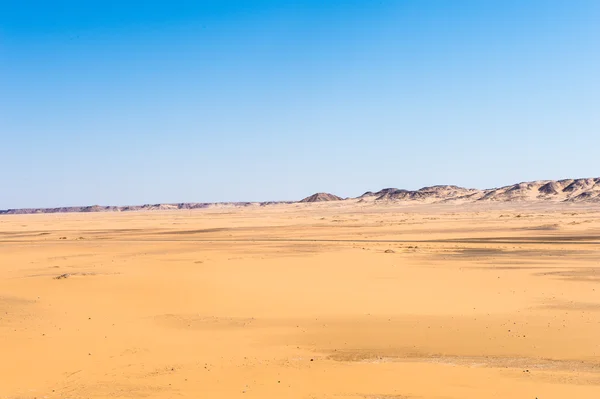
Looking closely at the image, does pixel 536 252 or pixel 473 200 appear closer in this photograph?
pixel 536 252

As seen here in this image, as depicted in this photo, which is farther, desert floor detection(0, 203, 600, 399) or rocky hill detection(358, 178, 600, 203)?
rocky hill detection(358, 178, 600, 203)

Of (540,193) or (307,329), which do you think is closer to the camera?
(307,329)

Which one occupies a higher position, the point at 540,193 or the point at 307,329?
the point at 540,193

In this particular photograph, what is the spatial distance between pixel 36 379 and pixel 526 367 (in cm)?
918

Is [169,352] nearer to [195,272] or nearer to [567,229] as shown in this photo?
[195,272]

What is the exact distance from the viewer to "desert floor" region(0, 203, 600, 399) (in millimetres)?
10117

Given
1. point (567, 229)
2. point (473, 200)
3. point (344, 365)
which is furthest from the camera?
point (473, 200)

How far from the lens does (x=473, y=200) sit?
166250 millimetres

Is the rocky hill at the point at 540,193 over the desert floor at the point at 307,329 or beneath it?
over

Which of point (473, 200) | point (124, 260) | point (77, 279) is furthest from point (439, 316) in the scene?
point (473, 200)

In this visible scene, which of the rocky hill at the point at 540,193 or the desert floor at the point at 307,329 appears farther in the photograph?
the rocky hill at the point at 540,193

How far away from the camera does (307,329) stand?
47.9 ft

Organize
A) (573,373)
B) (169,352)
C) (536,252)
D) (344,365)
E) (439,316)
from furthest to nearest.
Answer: (536,252), (439,316), (169,352), (344,365), (573,373)

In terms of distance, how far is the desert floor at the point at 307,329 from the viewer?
10.1 metres
